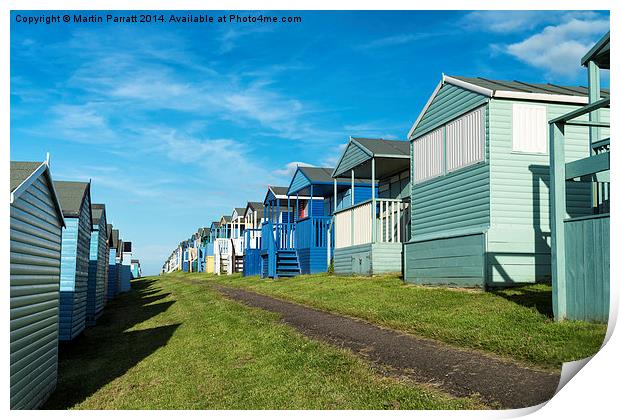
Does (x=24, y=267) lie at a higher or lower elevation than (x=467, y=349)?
higher

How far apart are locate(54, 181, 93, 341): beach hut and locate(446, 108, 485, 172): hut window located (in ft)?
30.0

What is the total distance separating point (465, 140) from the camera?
1521 cm

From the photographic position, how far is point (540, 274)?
1347cm

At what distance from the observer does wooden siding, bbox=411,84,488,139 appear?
15.0 metres

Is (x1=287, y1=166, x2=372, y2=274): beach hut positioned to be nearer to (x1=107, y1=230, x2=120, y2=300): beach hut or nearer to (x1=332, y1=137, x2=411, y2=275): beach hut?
(x1=332, y1=137, x2=411, y2=275): beach hut

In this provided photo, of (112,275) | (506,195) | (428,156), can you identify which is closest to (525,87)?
(506,195)

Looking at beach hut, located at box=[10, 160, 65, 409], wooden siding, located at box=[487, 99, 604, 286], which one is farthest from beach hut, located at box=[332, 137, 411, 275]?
beach hut, located at box=[10, 160, 65, 409]

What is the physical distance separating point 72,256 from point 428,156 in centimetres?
956

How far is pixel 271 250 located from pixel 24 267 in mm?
21550

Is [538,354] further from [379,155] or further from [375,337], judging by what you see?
[379,155]

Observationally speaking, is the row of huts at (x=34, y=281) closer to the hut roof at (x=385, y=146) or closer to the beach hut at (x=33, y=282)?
the beach hut at (x=33, y=282)

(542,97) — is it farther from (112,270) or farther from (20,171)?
(112,270)

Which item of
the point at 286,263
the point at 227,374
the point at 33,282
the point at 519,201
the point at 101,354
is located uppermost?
the point at 519,201
